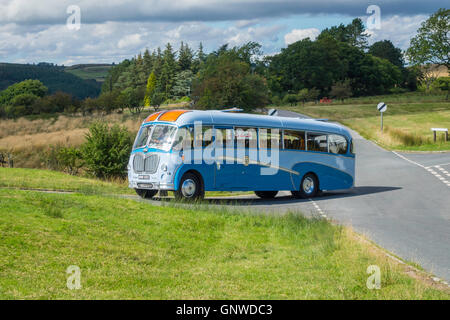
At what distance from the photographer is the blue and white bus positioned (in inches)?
806

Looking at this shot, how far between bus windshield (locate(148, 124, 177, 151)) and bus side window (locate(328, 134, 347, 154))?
823cm

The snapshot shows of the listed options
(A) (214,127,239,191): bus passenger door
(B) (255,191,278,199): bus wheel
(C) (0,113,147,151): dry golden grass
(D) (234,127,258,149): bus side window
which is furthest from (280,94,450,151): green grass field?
(A) (214,127,239,191): bus passenger door

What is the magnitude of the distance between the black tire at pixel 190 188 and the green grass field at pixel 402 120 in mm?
28854

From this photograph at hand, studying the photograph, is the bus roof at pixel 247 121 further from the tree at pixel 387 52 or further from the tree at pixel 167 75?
the tree at pixel 387 52

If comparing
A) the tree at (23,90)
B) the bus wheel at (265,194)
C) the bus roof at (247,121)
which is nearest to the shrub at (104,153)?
the bus wheel at (265,194)

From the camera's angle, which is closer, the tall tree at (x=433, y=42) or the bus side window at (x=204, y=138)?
the bus side window at (x=204, y=138)

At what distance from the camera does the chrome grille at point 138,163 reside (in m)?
21.1

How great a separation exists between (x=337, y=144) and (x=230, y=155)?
262 inches

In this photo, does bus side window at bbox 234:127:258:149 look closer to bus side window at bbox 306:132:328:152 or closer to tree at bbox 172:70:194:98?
bus side window at bbox 306:132:328:152

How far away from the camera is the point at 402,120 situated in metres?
80.8

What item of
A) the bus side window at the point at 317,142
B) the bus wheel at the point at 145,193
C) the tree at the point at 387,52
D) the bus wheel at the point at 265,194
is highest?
the tree at the point at 387,52

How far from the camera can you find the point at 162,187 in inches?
794
